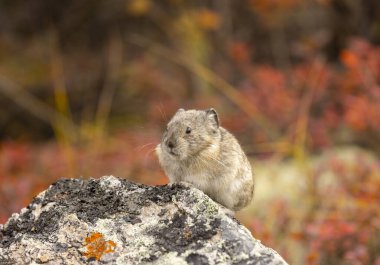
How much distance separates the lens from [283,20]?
17688 millimetres

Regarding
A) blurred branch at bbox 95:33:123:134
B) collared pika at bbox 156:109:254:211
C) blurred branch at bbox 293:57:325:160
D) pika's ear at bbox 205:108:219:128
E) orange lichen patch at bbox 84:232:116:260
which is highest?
blurred branch at bbox 95:33:123:134

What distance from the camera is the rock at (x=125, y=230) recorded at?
432 cm

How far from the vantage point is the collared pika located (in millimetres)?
5812

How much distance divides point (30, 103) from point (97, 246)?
11.4 meters

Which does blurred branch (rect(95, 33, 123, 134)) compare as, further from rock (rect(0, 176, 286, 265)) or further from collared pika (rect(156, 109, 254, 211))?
rock (rect(0, 176, 286, 265))

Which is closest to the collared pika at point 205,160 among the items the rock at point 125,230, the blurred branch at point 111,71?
the rock at point 125,230

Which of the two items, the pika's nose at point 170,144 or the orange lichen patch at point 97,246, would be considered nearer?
the orange lichen patch at point 97,246

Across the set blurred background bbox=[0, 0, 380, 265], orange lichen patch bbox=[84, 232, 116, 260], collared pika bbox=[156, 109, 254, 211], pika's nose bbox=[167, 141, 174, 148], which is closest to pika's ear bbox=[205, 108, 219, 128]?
collared pika bbox=[156, 109, 254, 211]

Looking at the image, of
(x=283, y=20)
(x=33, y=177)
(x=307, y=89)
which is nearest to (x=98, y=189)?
(x=33, y=177)

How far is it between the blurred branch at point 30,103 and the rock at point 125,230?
9504 millimetres

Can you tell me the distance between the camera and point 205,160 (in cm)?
589

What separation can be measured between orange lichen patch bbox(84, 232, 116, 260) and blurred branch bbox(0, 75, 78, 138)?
32.4 feet

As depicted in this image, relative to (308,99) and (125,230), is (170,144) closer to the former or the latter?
(125,230)

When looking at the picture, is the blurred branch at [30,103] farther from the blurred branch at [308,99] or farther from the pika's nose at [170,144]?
the pika's nose at [170,144]
